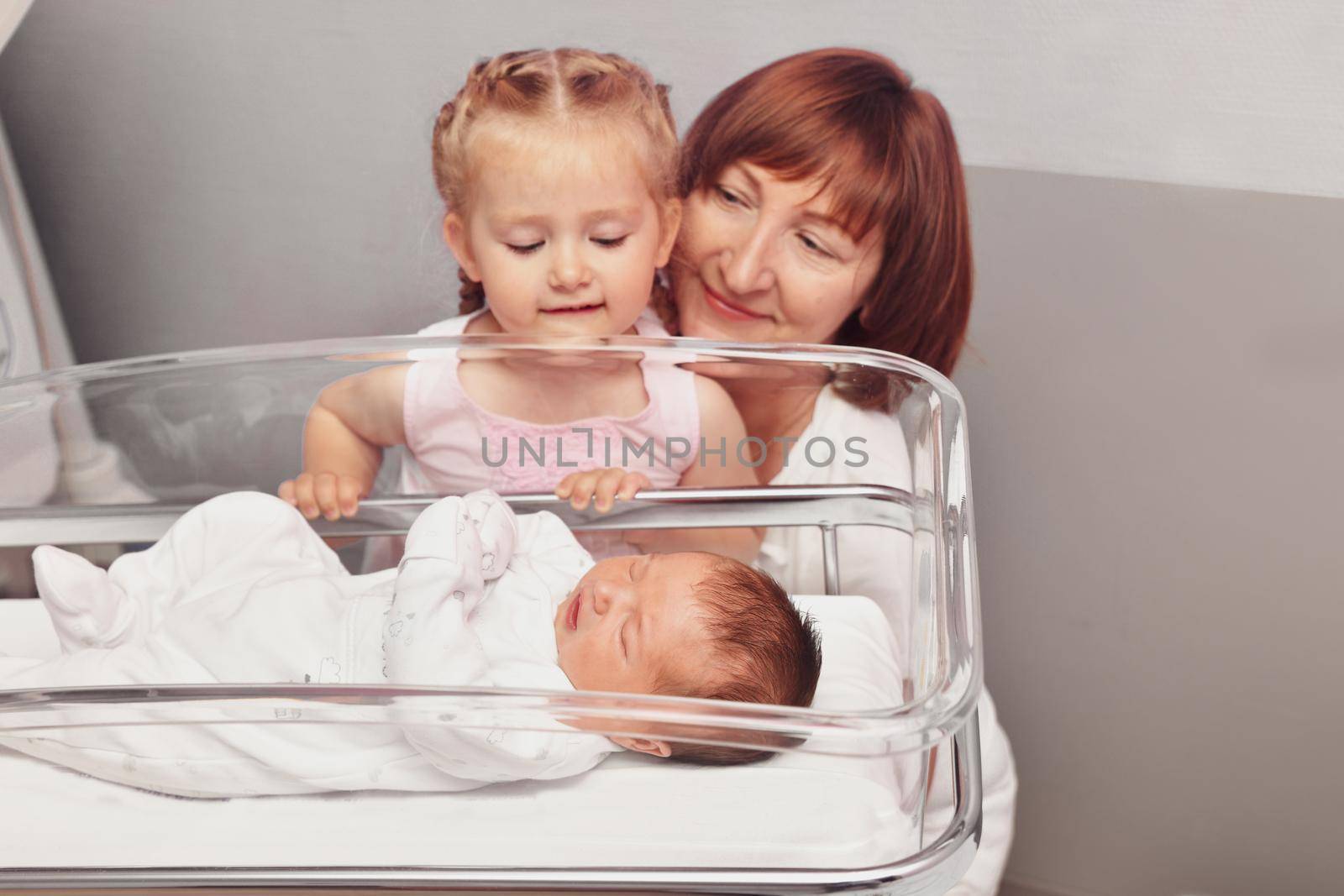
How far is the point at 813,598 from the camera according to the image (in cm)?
97

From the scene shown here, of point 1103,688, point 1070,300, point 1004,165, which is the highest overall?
point 1004,165

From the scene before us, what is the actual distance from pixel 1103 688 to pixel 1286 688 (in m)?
0.20

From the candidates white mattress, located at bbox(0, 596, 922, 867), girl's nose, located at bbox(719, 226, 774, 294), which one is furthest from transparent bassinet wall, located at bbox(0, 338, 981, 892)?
girl's nose, located at bbox(719, 226, 774, 294)

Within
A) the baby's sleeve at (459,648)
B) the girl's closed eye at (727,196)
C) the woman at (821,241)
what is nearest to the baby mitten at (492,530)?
the baby's sleeve at (459,648)

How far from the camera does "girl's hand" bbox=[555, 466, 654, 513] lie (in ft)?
3.32

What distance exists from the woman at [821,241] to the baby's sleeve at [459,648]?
0.29 m

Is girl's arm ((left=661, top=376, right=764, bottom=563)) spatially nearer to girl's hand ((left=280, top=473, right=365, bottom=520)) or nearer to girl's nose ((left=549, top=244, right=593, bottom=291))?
girl's nose ((left=549, top=244, right=593, bottom=291))

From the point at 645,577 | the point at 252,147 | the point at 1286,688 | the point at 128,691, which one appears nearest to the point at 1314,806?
the point at 1286,688

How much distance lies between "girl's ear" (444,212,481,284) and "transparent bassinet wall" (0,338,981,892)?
0.29 ft

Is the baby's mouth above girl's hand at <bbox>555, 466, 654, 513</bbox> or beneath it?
above

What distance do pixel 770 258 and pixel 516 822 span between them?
0.57 m

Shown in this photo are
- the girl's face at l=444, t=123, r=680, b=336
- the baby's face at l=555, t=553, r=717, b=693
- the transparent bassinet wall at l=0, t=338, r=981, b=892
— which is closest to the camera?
the transparent bassinet wall at l=0, t=338, r=981, b=892

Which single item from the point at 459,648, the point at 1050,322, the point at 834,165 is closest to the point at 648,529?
the point at 459,648

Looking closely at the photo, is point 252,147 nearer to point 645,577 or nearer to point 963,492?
point 645,577
